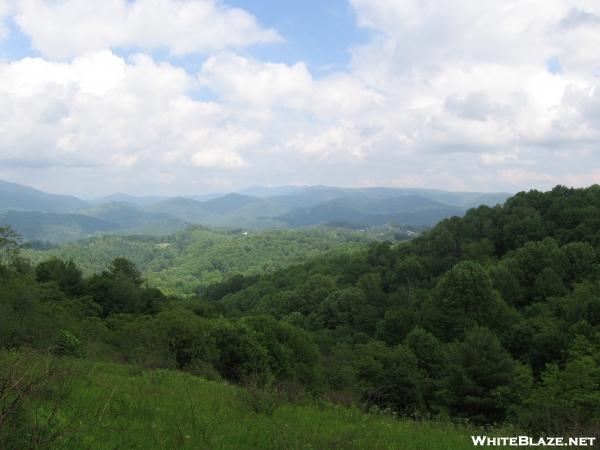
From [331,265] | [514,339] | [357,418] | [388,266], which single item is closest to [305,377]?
[514,339]

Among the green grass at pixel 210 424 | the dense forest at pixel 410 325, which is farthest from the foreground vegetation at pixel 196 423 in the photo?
the dense forest at pixel 410 325

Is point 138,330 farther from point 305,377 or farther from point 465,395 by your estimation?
point 465,395

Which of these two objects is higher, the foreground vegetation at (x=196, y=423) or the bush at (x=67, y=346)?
the foreground vegetation at (x=196, y=423)

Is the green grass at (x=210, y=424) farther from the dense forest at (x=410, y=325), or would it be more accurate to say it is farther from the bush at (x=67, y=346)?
the bush at (x=67, y=346)

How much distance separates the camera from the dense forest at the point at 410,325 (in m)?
21.2

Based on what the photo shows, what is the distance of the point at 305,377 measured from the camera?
31891 millimetres

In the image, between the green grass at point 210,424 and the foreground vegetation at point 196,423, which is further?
the green grass at point 210,424

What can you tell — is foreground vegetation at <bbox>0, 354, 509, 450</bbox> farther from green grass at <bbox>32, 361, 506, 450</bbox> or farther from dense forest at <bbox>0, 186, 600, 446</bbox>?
dense forest at <bbox>0, 186, 600, 446</bbox>

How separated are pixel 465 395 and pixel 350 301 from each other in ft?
136

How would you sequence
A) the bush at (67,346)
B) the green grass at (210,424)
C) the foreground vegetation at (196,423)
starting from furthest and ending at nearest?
the bush at (67,346) → the green grass at (210,424) → the foreground vegetation at (196,423)

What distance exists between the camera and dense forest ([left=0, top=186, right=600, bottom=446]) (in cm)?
Answer: 2119

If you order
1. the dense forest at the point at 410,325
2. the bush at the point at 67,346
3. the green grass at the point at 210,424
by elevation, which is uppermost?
the green grass at the point at 210,424

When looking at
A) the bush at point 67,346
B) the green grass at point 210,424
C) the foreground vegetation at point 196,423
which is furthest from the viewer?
the bush at point 67,346

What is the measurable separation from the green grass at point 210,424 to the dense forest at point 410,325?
1090 mm
